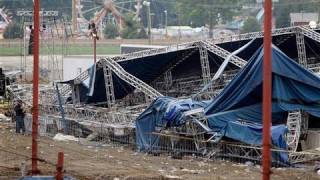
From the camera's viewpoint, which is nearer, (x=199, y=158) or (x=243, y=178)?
(x=243, y=178)

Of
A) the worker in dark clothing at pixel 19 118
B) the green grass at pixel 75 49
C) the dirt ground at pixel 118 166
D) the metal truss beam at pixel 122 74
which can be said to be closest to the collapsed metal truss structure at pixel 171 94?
the metal truss beam at pixel 122 74

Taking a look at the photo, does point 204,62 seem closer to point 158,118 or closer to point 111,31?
point 158,118

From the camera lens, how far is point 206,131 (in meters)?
20.8

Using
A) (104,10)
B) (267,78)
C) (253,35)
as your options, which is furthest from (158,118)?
(104,10)

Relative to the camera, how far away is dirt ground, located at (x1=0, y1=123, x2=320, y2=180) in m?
16.2

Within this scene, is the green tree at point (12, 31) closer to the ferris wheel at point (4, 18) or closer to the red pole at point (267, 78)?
the ferris wheel at point (4, 18)

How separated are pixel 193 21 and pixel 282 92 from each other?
100m

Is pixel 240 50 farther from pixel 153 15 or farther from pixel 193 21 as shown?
pixel 153 15

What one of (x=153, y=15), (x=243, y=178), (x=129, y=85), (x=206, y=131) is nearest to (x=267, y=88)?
(x=243, y=178)

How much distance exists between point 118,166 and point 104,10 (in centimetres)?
8904

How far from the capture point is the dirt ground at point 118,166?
1625 centimetres

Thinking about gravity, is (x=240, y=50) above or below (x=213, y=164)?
above

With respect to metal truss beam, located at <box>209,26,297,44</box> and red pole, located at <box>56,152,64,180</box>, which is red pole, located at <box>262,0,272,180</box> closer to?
red pole, located at <box>56,152,64,180</box>

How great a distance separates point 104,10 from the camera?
347 ft
